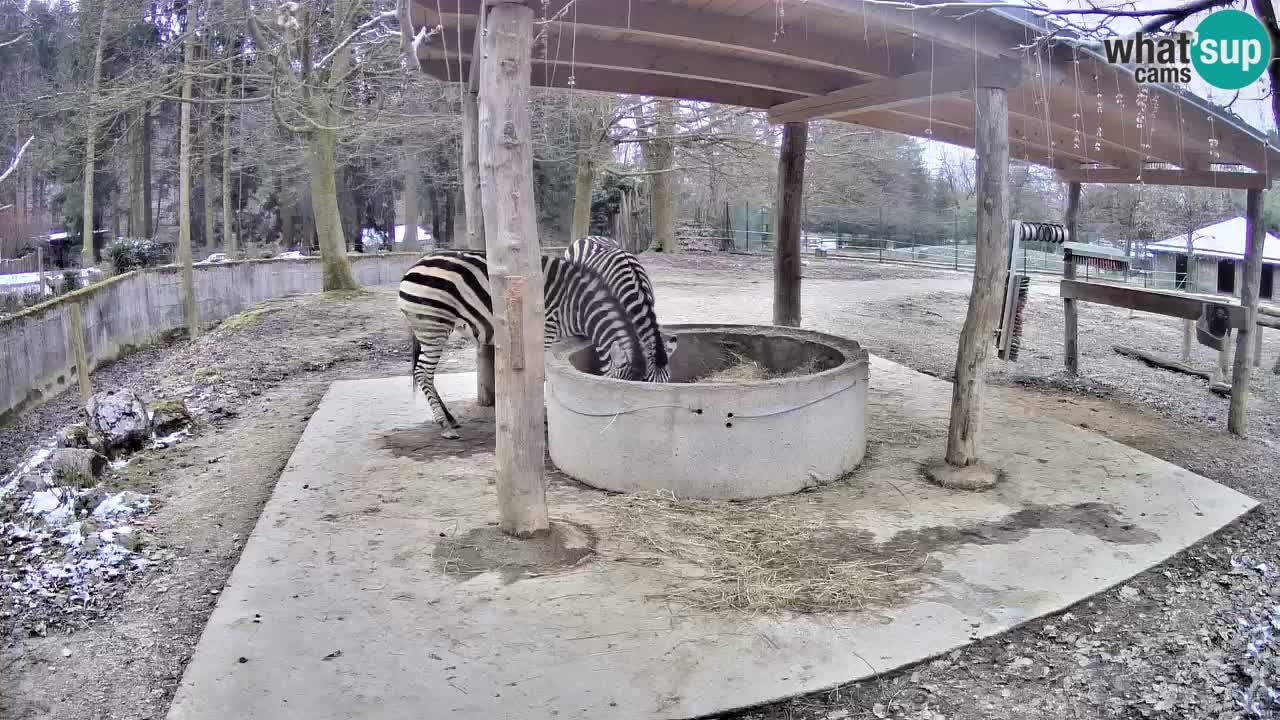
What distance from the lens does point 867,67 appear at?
5.94m

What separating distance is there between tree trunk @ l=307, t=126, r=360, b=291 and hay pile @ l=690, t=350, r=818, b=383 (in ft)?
36.5

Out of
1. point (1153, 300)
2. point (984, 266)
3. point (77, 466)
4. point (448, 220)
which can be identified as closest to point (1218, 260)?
point (1153, 300)

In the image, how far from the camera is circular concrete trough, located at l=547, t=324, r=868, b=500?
5.10 meters

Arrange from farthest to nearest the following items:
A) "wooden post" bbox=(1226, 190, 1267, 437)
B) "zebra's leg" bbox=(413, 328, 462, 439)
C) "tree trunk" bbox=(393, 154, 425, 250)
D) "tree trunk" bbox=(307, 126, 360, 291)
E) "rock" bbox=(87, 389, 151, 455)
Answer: "tree trunk" bbox=(393, 154, 425, 250), "tree trunk" bbox=(307, 126, 360, 291), "wooden post" bbox=(1226, 190, 1267, 437), "zebra's leg" bbox=(413, 328, 462, 439), "rock" bbox=(87, 389, 151, 455)

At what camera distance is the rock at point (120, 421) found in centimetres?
655

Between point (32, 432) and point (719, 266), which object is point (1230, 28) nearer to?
point (32, 432)

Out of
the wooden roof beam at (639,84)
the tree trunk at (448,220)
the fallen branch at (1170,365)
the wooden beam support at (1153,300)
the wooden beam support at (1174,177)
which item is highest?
the tree trunk at (448,220)

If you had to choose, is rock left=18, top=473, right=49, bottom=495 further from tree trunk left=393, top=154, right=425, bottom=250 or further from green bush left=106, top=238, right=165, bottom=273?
tree trunk left=393, top=154, right=425, bottom=250

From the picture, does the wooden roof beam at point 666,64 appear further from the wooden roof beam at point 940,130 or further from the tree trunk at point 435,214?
the tree trunk at point 435,214

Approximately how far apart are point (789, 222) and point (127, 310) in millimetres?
11406

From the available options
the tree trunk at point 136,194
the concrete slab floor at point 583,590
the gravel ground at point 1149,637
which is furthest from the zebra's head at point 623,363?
the tree trunk at point 136,194

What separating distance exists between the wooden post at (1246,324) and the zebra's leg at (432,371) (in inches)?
256

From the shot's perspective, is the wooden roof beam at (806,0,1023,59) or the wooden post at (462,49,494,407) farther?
the wooden post at (462,49,494,407)

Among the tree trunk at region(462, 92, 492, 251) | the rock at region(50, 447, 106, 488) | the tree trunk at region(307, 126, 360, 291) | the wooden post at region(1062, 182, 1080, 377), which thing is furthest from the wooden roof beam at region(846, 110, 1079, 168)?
the tree trunk at region(307, 126, 360, 291)
